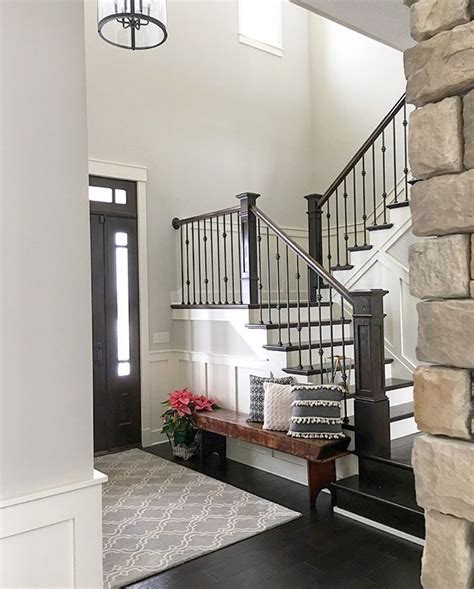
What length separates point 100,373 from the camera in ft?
16.4

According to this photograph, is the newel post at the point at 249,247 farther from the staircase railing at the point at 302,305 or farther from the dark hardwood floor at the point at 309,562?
the dark hardwood floor at the point at 309,562

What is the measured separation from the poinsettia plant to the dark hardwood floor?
1500 mm

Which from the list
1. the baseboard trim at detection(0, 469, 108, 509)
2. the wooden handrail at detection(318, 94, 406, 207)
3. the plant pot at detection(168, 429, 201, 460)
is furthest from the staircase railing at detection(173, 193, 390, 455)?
the baseboard trim at detection(0, 469, 108, 509)

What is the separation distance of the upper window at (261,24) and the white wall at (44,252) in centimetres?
525

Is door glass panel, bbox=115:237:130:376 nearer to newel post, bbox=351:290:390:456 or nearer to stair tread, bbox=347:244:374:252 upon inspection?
stair tread, bbox=347:244:374:252

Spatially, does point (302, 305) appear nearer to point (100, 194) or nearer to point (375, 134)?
point (375, 134)

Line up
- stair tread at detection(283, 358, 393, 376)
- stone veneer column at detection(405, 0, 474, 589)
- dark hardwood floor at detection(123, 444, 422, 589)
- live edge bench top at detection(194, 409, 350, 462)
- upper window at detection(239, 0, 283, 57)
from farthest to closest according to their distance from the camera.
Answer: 1. upper window at detection(239, 0, 283, 57)
2. stair tread at detection(283, 358, 393, 376)
3. live edge bench top at detection(194, 409, 350, 462)
4. dark hardwood floor at detection(123, 444, 422, 589)
5. stone veneer column at detection(405, 0, 474, 589)

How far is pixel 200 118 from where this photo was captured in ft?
19.3

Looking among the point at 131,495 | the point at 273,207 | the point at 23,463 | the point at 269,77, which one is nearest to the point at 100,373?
the point at 131,495

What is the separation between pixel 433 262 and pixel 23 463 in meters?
1.20

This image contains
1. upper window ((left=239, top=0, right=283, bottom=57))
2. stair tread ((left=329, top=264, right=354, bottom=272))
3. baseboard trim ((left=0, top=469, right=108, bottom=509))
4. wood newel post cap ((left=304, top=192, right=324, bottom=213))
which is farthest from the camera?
upper window ((left=239, top=0, right=283, bottom=57))

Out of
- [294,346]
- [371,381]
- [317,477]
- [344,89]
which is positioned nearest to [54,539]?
[317,477]

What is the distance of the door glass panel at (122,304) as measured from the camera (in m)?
5.16

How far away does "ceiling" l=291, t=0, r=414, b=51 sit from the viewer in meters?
2.26
